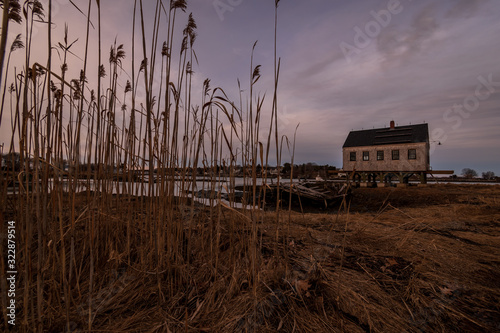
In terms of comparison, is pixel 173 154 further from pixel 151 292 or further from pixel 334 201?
pixel 334 201

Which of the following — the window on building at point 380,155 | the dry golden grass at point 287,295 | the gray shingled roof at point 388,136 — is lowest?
the dry golden grass at point 287,295

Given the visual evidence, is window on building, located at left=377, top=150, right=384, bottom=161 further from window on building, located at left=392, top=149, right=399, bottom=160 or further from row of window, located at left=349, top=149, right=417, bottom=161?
window on building, located at left=392, top=149, right=399, bottom=160

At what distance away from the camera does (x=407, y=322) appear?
1110mm

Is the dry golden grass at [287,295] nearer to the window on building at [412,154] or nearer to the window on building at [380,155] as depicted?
the window on building at [412,154]

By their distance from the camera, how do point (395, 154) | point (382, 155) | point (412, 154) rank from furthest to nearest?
point (382, 155) < point (395, 154) < point (412, 154)

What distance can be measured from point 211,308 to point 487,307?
5.08ft

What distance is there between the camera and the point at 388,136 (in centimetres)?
2008

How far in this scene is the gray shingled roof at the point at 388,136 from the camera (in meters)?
18.6

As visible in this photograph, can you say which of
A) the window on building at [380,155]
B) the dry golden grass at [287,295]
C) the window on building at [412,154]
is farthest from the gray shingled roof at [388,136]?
the dry golden grass at [287,295]

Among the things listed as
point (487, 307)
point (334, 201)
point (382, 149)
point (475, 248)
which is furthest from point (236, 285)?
point (382, 149)

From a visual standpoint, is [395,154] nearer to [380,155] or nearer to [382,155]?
[382,155]

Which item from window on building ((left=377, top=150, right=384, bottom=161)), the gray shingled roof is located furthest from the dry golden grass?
the gray shingled roof

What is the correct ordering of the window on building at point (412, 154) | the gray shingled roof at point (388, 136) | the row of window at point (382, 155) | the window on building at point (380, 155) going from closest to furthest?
the window on building at point (412, 154), the row of window at point (382, 155), the gray shingled roof at point (388, 136), the window on building at point (380, 155)

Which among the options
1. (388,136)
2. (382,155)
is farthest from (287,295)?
(388,136)
